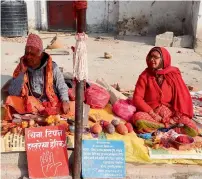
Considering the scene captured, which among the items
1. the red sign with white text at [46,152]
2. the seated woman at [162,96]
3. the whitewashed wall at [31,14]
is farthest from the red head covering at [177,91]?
the whitewashed wall at [31,14]

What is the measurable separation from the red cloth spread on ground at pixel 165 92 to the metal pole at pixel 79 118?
110 centimetres

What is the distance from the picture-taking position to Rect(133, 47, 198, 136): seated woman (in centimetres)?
388

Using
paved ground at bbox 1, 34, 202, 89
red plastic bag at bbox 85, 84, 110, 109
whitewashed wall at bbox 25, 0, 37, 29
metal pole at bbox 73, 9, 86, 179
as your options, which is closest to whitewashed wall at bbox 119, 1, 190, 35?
paved ground at bbox 1, 34, 202, 89

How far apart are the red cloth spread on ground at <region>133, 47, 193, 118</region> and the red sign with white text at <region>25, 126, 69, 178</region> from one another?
110 centimetres

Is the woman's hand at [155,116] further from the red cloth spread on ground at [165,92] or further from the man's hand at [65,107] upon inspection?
the man's hand at [65,107]

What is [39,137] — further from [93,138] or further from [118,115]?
[118,115]

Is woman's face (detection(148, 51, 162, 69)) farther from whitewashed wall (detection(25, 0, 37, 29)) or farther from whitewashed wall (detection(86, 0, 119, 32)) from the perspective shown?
whitewashed wall (detection(25, 0, 37, 29))

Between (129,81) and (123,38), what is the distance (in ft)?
12.3

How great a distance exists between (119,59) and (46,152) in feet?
14.4

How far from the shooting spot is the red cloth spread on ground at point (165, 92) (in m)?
3.96

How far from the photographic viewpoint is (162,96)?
13.1ft

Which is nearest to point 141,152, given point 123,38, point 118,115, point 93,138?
point 93,138

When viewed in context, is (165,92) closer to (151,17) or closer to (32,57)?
(32,57)

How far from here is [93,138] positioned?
3.55 meters
